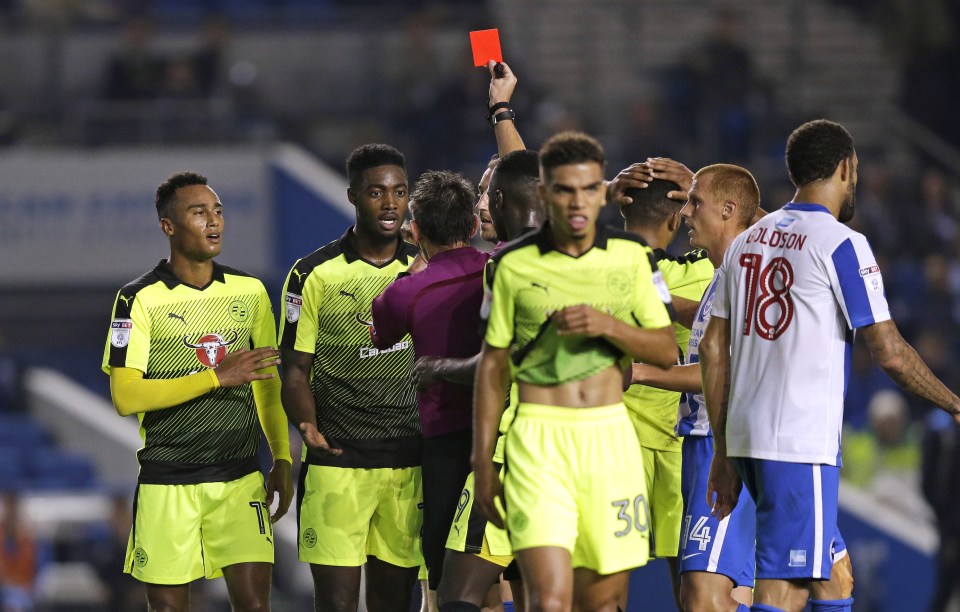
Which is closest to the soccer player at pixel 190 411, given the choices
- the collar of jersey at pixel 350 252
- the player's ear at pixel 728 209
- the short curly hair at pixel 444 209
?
the collar of jersey at pixel 350 252

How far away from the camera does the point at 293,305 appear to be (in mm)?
6215

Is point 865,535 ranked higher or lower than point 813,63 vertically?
lower

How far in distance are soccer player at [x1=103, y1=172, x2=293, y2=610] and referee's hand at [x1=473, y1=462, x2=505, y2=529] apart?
1396mm

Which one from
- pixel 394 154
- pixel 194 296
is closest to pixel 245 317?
pixel 194 296

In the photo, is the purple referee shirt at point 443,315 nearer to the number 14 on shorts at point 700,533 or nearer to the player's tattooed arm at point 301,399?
the player's tattooed arm at point 301,399

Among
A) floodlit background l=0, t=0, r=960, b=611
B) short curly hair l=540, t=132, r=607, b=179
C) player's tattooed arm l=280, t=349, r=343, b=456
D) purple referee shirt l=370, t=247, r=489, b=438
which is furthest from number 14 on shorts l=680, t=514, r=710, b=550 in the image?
floodlit background l=0, t=0, r=960, b=611

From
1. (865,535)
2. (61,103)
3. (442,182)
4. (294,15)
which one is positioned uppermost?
(294,15)

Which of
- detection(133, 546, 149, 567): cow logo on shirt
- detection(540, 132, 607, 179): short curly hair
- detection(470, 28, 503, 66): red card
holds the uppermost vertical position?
detection(470, 28, 503, 66): red card

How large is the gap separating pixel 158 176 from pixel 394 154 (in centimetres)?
877

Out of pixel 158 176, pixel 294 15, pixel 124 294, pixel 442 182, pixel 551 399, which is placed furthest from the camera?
pixel 294 15

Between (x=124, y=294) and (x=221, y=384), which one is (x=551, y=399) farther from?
(x=124, y=294)

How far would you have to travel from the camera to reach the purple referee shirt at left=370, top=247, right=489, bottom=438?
18.1 feet

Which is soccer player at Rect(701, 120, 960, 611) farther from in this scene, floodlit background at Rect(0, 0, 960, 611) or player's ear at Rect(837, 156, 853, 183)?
floodlit background at Rect(0, 0, 960, 611)

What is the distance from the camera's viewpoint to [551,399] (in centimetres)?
488
